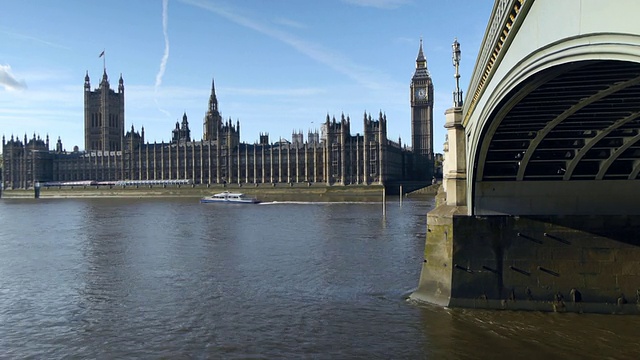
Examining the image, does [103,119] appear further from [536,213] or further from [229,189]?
[536,213]

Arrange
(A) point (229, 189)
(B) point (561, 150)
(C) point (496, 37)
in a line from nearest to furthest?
(C) point (496, 37) → (B) point (561, 150) → (A) point (229, 189)

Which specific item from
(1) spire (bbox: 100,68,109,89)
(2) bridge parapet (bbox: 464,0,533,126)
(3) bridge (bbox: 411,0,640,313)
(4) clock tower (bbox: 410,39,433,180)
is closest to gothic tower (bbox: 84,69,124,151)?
(1) spire (bbox: 100,68,109,89)

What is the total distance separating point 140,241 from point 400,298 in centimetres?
2203

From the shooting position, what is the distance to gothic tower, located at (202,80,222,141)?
439 feet

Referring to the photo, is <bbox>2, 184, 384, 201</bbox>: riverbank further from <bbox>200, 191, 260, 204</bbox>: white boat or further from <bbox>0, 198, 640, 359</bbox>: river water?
<bbox>0, 198, 640, 359</bbox>: river water

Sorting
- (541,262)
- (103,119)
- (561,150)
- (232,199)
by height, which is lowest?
(232,199)

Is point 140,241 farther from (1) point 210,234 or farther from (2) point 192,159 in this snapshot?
(2) point 192,159

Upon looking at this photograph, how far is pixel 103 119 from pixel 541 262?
155182 mm

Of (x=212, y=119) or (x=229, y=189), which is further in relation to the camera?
(x=212, y=119)

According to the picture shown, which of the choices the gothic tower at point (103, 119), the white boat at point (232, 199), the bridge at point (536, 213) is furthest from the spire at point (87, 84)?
the bridge at point (536, 213)

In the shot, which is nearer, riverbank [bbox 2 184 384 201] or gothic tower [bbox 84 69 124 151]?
riverbank [bbox 2 184 384 201]

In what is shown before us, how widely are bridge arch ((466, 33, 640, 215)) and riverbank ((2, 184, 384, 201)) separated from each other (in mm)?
71844

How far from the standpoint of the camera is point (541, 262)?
51.9ft

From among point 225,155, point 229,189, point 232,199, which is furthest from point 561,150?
point 225,155
